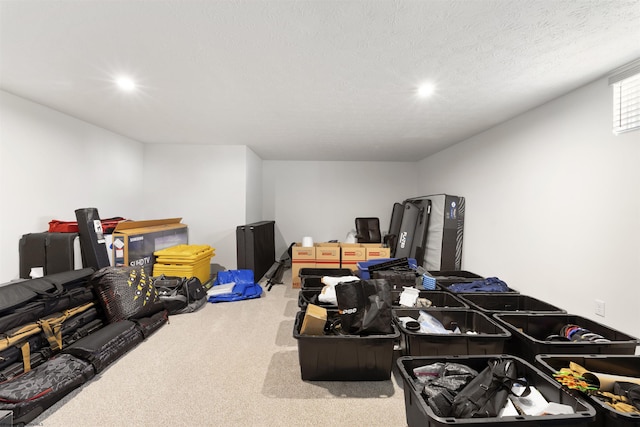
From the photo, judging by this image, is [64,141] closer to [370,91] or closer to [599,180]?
[370,91]

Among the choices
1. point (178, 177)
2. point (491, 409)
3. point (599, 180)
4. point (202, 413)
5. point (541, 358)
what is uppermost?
point (178, 177)

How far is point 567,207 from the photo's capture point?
2.55 m

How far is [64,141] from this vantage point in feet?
10.6

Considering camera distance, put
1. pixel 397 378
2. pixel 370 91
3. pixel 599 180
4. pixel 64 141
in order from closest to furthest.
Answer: pixel 397 378 < pixel 599 180 < pixel 370 91 < pixel 64 141

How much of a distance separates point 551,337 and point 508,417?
133cm

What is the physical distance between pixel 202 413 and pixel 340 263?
302 centimetres

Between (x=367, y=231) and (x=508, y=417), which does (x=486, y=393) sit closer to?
(x=508, y=417)

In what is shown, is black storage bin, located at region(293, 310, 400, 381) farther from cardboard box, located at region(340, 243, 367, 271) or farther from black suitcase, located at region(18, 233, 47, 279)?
black suitcase, located at region(18, 233, 47, 279)

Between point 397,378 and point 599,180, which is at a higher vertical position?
point 599,180

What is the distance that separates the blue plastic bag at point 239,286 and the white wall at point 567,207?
3452 millimetres

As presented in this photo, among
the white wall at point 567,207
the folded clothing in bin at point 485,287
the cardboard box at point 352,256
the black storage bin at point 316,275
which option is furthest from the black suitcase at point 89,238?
the white wall at point 567,207

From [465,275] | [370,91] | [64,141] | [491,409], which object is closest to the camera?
[491,409]

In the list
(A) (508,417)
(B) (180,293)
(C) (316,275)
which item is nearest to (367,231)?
(C) (316,275)

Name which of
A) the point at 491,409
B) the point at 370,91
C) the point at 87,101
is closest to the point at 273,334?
the point at 491,409
